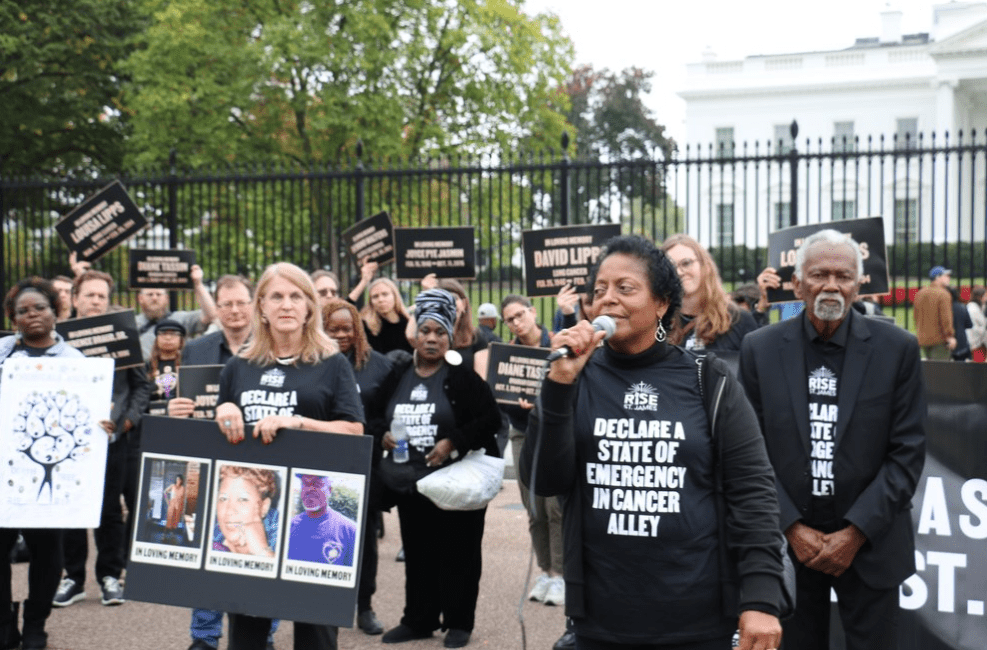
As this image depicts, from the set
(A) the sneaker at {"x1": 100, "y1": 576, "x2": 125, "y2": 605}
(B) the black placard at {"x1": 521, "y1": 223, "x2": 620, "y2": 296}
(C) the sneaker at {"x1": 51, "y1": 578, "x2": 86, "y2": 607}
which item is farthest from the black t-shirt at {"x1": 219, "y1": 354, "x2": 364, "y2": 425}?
(B) the black placard at {"x1": 521, "y1": 223, "x2": 620, "y2": 296}

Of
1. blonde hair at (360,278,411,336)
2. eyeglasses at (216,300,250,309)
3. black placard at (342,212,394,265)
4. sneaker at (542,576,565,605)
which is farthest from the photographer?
black placard at (342,212,394,265)

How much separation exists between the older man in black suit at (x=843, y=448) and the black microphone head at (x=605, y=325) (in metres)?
1.44

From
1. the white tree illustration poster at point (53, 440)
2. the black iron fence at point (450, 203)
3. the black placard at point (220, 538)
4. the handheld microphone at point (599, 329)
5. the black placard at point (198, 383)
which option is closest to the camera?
the handheld microphone at point (599, 329)

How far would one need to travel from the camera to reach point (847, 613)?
4.06 metres

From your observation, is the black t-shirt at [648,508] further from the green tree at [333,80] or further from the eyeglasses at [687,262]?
the green tree at [333,80]

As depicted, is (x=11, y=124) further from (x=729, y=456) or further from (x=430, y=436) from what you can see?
(x=729, y=456)

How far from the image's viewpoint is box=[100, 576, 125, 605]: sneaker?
275 inches

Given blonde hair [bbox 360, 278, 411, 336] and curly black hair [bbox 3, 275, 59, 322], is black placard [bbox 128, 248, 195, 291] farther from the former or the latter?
curly black hair [bbox 3, 275, 59, 322]

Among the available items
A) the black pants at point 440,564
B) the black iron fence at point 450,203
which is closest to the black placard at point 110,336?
the black pants at point 440,564

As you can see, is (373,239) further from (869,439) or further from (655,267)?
(655,267)

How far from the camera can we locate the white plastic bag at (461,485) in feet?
19.8

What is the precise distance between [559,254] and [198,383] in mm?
3468

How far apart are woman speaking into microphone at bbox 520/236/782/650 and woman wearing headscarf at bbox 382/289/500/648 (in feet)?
10.1

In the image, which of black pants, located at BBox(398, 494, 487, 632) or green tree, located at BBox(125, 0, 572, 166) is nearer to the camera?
black pants, located at BBox(398, 494, 487, 632)
